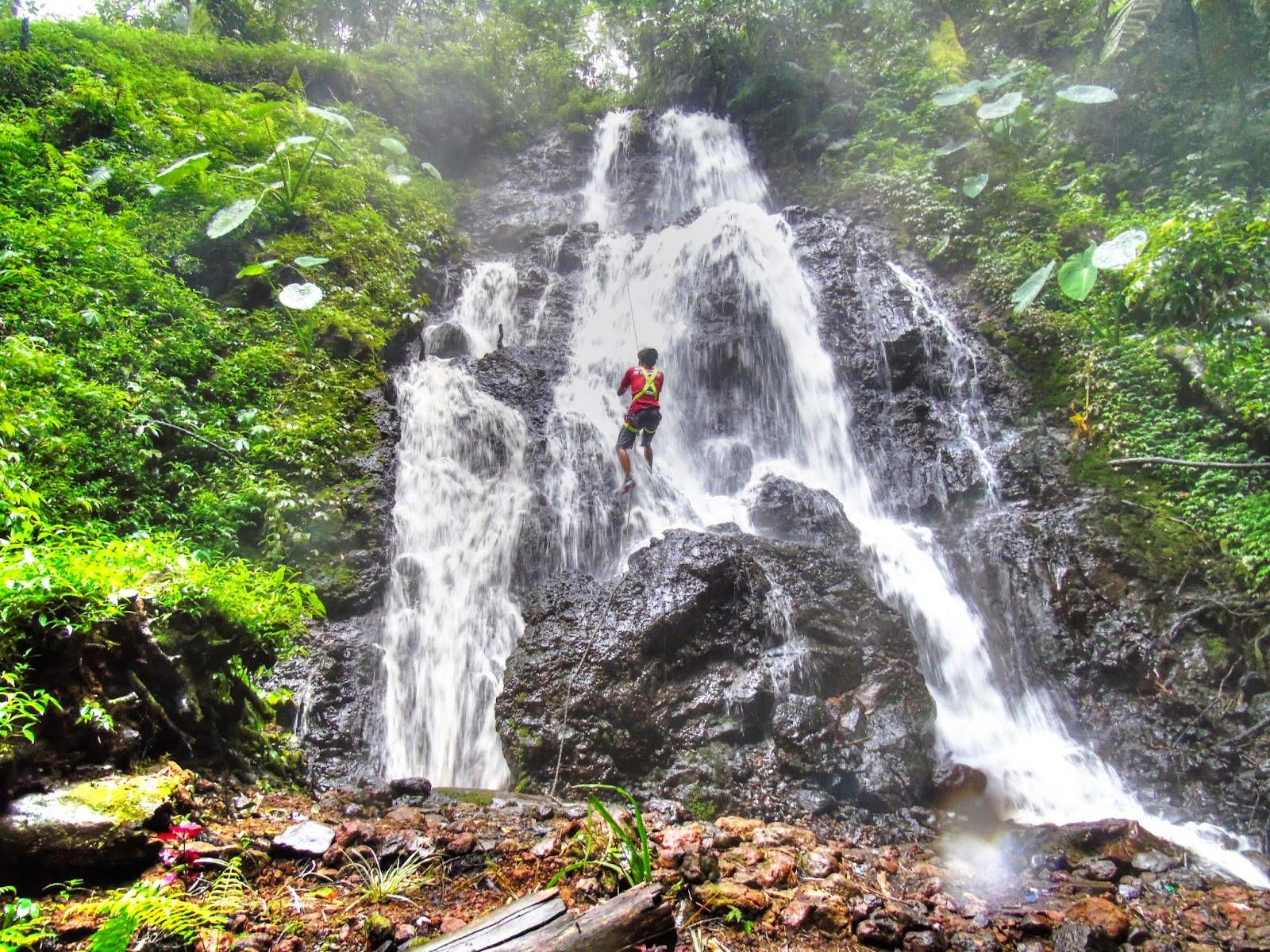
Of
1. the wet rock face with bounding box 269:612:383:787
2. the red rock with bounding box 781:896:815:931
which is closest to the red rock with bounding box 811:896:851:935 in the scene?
the red rock with bounding box 781:896:815:931

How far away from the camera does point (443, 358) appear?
29.1ft

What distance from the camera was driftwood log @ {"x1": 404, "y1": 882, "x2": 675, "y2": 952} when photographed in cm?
185

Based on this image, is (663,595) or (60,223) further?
(60,223)

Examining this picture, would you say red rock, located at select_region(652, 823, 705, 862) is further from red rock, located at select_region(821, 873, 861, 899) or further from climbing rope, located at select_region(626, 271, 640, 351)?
climbing rope, located at select_region(626, 271, 640, 351)

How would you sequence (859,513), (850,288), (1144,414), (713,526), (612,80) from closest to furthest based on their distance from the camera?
(713,526)
(1144,414)
(859,513)
(850,288)
(612,80)

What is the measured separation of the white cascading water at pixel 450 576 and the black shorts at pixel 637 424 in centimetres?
131

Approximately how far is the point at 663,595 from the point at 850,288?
23.7ft

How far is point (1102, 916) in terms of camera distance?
3.13 metres

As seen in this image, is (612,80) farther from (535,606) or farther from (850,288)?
(535,606)

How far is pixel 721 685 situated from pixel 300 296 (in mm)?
6004

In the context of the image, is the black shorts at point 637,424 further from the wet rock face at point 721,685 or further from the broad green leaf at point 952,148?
the broad green leaf at point 952,148

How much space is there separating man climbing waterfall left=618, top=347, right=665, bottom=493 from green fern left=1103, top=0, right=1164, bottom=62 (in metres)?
8.74

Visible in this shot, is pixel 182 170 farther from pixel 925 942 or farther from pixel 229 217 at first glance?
pixel 925 942

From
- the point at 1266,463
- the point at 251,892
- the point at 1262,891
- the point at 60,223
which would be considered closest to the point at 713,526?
the point at 1266,463
